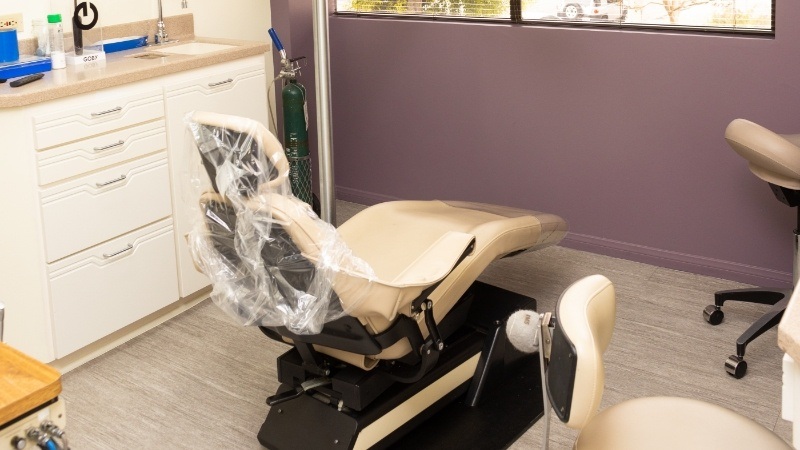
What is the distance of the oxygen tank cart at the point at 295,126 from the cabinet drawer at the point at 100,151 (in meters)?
0.95

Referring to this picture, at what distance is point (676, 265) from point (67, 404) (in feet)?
8.21

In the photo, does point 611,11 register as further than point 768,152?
Yes

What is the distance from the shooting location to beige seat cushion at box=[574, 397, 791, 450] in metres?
1.72

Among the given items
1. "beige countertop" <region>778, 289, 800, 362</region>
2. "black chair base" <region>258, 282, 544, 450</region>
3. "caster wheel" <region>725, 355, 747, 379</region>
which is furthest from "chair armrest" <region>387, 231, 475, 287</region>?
"caster wheel" <region>725, 355, 747, 379</region>

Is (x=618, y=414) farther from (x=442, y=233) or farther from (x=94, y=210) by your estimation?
(x=94, y=210)

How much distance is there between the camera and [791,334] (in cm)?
145

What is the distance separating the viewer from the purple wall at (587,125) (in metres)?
3.71

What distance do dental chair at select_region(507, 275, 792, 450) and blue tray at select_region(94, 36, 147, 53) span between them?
8.64 ft

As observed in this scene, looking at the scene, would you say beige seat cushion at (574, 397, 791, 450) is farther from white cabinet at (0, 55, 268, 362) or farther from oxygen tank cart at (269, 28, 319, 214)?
oxygen tank cart at (269, 28, 319, 214)

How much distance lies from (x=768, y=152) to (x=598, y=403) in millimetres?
1823

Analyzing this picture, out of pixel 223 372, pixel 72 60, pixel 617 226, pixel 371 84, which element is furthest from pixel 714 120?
pixel 72 60

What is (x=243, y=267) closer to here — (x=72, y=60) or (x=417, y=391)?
(x=417, y=391)

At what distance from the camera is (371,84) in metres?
4.67

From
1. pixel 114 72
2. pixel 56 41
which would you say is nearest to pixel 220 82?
pixel 114 72
